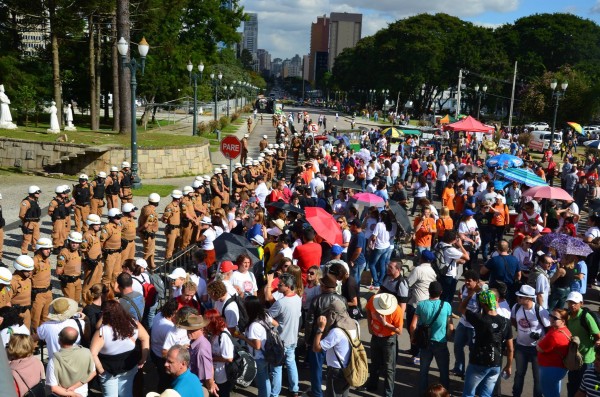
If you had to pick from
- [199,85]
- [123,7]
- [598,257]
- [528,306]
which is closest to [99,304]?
[528,306]

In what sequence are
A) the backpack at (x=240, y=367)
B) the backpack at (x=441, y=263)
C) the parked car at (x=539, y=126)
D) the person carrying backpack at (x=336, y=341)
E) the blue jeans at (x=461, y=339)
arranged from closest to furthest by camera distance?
the backpack at (x=240, y=367)
the person carrying backpack at (x=336, y=341)
the blue jeans at (x=461, y=339)
the backpack at (x=441, y=263)
the parked car at (x=539, y=126)

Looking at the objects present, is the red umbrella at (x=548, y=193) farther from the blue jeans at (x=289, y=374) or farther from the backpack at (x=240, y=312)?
the backpack at (x=240, y=312)

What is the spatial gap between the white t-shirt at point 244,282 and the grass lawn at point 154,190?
12.4 meters

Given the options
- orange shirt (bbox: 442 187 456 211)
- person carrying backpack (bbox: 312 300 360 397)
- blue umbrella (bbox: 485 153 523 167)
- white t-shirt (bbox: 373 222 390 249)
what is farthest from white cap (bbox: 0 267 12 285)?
blue umbrella (bbox: 485 153 523 167)

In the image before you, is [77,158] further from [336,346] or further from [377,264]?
[336,346]

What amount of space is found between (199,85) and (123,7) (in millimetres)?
21309

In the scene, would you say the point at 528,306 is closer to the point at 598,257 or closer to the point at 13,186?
the point at 598,257

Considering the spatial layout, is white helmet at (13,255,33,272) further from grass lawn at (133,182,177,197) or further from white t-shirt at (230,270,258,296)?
grass lawn at (133,182,177,197)

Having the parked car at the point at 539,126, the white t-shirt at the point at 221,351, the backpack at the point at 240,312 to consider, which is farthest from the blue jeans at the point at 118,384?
the parked car at the point at 539,126

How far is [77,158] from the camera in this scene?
21.5 metres

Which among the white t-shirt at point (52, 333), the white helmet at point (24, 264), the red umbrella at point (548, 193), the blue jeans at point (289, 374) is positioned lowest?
the blue jeans at point (289, 374)

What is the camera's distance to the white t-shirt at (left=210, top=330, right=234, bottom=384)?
5.69m

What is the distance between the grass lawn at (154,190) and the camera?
19095 mm

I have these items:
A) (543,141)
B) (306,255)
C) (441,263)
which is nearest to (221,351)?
(306,255)
